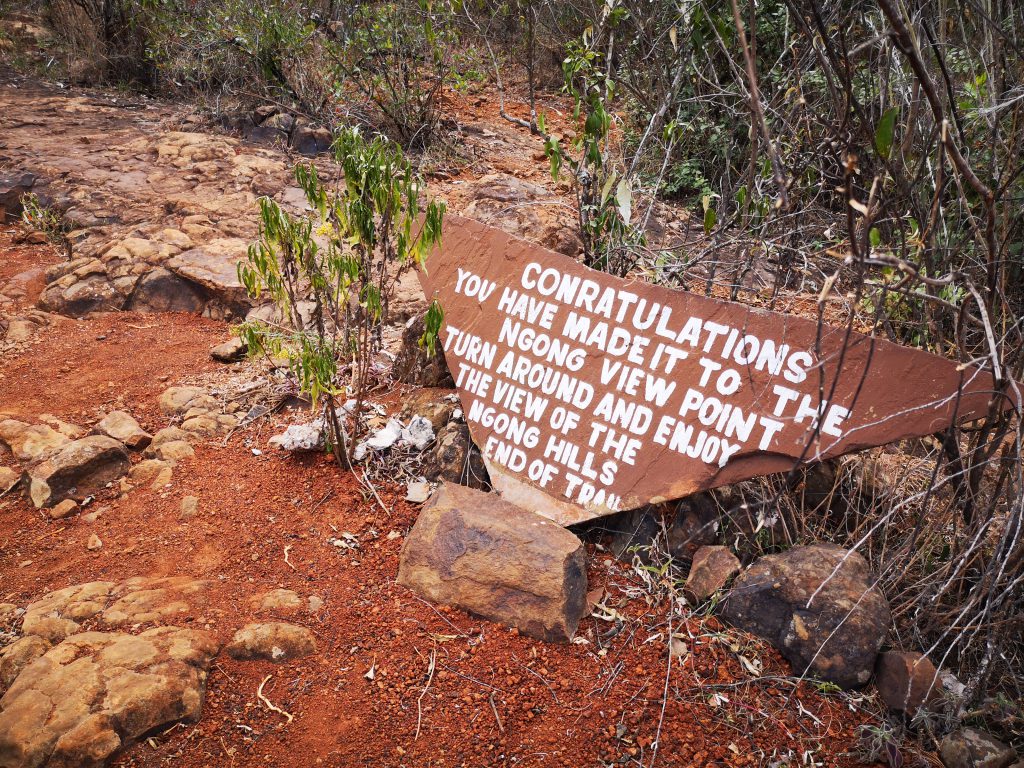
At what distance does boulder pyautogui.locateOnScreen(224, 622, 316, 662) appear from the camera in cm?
224

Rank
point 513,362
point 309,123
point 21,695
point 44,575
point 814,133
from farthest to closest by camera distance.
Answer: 1. point 309,123
2. point 814,133
3. point 513,362
4. point 44,575
5. point 21,695

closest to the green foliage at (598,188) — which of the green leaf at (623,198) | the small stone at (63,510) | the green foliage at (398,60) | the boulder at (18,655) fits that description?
the green leaf at (623,198)

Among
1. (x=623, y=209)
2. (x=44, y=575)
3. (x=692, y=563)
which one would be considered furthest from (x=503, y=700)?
(x=623, y=209)

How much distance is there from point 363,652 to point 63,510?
59.4 inches

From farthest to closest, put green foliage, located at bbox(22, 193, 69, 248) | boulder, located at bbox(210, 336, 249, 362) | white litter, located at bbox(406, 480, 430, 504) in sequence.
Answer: green foliage, located at bbox(22, 193, 69, 248) → boulder, located at bbox(210, 336, 249, 362) → white litter, located at bbox(406, 480, 430, 504)

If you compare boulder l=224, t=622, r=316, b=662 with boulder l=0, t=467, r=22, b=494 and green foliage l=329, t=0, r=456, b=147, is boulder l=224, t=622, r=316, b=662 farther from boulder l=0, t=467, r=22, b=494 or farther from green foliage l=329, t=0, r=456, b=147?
green foliage l=329, t=0, r=456, b=147

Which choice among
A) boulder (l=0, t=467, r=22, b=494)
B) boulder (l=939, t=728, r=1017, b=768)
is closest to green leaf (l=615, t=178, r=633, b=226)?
boulder (l=939, t=728, r=1017, b=768)

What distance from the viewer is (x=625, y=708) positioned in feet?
7.27

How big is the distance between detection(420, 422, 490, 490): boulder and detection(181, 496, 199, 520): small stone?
3.11 ft

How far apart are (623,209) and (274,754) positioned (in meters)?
2.51

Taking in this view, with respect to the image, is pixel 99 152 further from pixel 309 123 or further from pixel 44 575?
pixel 44 575

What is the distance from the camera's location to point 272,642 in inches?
89.5

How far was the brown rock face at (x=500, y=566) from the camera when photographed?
2.41 m

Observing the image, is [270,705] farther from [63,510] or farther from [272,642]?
[63,510]
